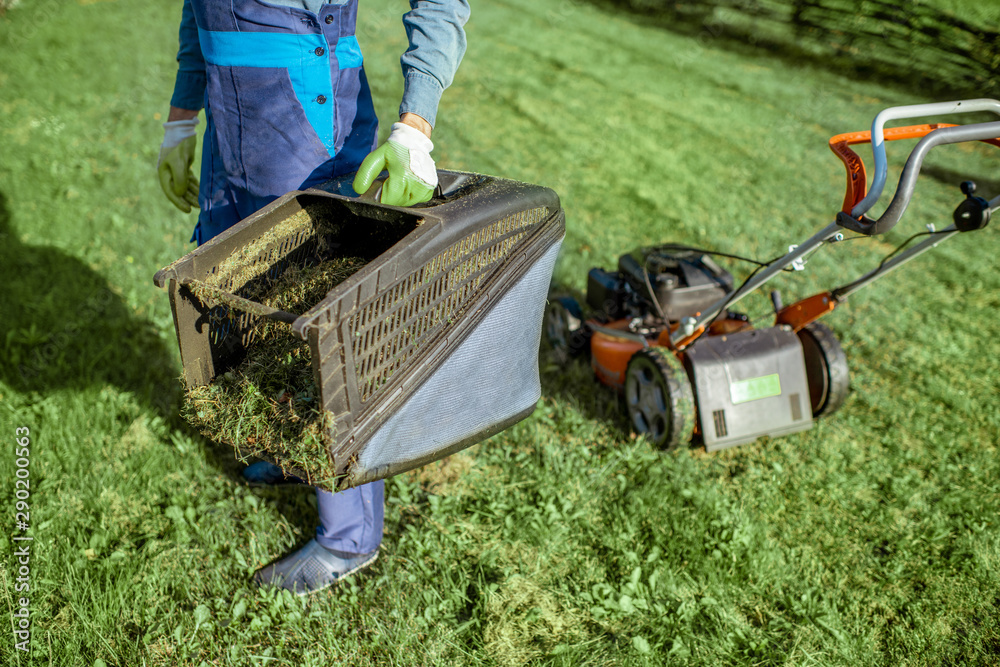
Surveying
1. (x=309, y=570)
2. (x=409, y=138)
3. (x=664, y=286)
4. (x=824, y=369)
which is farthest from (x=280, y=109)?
(x=824, y=369)

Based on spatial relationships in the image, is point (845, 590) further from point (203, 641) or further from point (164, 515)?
point (164, 515)

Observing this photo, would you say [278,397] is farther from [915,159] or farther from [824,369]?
[824,369]

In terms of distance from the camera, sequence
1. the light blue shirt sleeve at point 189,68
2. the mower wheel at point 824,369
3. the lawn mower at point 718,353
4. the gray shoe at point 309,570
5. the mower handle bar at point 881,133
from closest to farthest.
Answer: the mower handle bar at point 881,133 → the light blue shirt sleeve at point 189,68 → the gray shoe at point 309,570 → the lawn mower at point 718,353 → the mower wheel at point 824,369

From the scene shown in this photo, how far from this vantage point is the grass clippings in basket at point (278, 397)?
1.64 m

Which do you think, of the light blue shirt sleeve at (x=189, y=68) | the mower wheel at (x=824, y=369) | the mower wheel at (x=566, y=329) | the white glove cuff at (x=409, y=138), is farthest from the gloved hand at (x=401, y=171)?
the mower wheel at (x=824, y=369)

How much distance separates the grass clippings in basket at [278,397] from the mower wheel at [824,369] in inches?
88.1

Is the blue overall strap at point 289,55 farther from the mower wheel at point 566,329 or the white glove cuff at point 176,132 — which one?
the mower wheel at point 566,329

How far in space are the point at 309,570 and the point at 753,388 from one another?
1980 millimetres

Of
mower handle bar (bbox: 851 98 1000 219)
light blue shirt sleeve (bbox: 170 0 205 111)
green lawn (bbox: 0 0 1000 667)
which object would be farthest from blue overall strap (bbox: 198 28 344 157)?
mower handle bar (bbox: 851 98 1000 219)

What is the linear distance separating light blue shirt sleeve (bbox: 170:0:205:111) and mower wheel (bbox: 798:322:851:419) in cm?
275

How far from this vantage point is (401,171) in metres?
1.92

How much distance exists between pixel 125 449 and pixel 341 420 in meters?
1.92

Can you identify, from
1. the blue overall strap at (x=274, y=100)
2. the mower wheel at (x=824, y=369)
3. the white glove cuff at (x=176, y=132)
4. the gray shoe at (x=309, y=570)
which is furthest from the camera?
the mower wheel at (x=824, y=369)

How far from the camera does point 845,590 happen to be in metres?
2.52
